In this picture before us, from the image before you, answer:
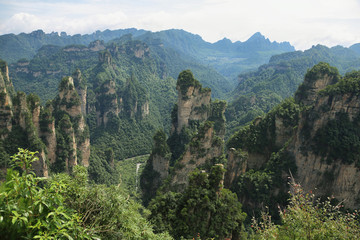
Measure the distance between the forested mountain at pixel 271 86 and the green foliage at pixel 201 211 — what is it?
5470cm

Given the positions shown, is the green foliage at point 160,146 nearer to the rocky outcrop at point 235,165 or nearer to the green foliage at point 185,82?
the green foliage at point 185,82

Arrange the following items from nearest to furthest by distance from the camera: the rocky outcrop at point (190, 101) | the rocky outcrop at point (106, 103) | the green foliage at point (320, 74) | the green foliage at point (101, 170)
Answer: the green foliage at point (320, 74), the rocky outcrop at point (190, 101), the green foliage at point (101, 170), the rocky outcrop at point (106, 103)

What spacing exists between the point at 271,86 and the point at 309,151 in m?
96.2

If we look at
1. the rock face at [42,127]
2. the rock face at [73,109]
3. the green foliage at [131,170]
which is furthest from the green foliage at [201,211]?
the green foliage at [131,170]

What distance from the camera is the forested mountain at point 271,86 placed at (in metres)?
92.8

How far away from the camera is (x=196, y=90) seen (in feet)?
158

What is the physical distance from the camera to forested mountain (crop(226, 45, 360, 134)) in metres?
92.8

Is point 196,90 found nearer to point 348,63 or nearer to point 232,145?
point 232,145

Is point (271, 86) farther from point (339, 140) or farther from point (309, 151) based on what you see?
point (339, 140)

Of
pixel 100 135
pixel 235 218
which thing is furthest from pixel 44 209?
pixel 100 135

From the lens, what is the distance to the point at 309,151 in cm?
2933

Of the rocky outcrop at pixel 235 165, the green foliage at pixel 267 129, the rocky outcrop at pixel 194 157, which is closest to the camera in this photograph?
the rocky outcrop at pixel 235 165

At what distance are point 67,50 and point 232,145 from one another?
13607 centimetres

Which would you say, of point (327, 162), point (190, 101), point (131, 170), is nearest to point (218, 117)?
point (190, 101)
